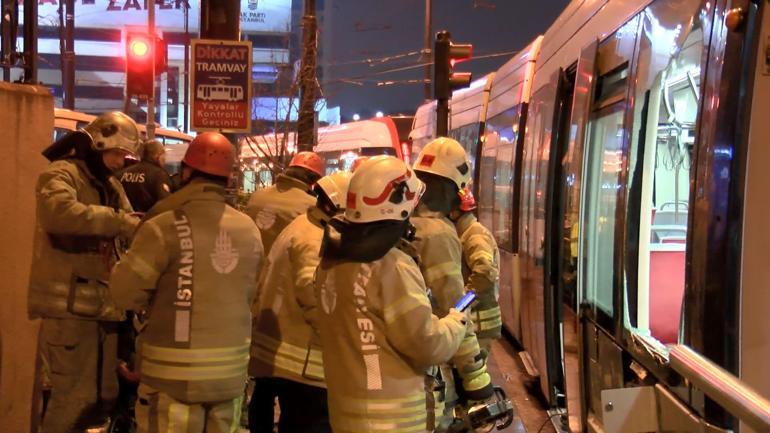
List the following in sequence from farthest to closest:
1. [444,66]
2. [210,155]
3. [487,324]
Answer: [444,66]
[487,324]
[210,155]

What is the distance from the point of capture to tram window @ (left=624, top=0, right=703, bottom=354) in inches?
136

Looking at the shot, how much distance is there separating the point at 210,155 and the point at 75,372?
1721mm

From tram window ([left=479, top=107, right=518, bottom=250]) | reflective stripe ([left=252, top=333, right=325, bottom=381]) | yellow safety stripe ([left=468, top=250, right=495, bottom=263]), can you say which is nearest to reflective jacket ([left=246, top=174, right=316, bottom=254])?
reflective stripe ([left=252, top=333, right=325, bottom=381])

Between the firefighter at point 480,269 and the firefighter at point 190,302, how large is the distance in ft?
6.36

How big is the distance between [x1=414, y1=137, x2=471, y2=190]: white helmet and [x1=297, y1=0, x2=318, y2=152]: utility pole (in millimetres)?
5841

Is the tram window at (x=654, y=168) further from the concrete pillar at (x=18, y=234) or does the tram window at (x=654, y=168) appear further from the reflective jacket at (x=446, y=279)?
the concrete pillar at (x=18, y=234)

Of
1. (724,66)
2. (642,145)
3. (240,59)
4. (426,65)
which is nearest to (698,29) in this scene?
(724,66)

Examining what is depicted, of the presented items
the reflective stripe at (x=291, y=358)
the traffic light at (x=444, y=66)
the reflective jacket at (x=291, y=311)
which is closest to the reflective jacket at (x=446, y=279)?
the reflective jacket at (x=291, y=311)

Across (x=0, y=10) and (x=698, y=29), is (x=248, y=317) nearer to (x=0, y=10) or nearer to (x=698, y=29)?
(x=698, y=29)

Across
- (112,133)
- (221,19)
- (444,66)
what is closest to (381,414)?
(112,133)

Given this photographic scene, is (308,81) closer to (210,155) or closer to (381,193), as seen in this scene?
(210,155)

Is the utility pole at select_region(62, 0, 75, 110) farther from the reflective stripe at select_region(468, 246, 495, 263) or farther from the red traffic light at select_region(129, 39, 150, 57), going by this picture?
the reflective stripe at select_region(468, 246, 495, 263)

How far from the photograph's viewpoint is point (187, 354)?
12.4 ft

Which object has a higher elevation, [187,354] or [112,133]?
[112,133]
